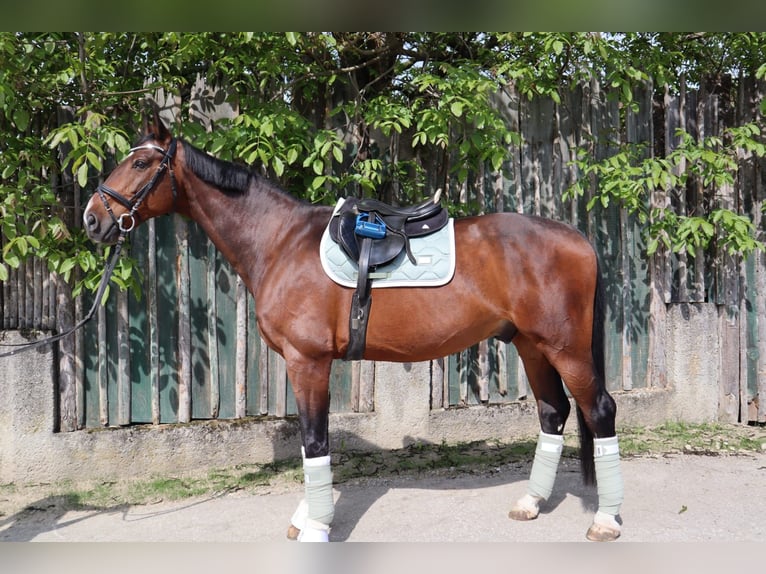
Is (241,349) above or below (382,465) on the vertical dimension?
above

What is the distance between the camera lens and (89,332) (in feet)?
15.8

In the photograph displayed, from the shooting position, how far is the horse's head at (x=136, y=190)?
338cm

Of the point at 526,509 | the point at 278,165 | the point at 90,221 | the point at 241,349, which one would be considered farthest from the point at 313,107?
the point at 526,509

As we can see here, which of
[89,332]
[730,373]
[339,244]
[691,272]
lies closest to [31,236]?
[89,332]

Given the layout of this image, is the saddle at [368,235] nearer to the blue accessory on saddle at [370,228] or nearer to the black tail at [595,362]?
the blue accessory on saddle at [370,228]

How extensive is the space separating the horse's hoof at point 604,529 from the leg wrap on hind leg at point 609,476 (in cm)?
4

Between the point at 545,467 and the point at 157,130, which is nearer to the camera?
the point at 157,130

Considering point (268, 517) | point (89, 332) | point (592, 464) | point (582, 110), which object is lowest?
point (268, 517)

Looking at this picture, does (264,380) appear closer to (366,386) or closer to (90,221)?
(366,386)

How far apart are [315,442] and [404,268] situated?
3.73 ft

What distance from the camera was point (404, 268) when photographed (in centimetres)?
350

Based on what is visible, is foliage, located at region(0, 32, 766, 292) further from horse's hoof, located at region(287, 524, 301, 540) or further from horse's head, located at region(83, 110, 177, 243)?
horse's hoof, located at region(287, 524, 301, 540)
